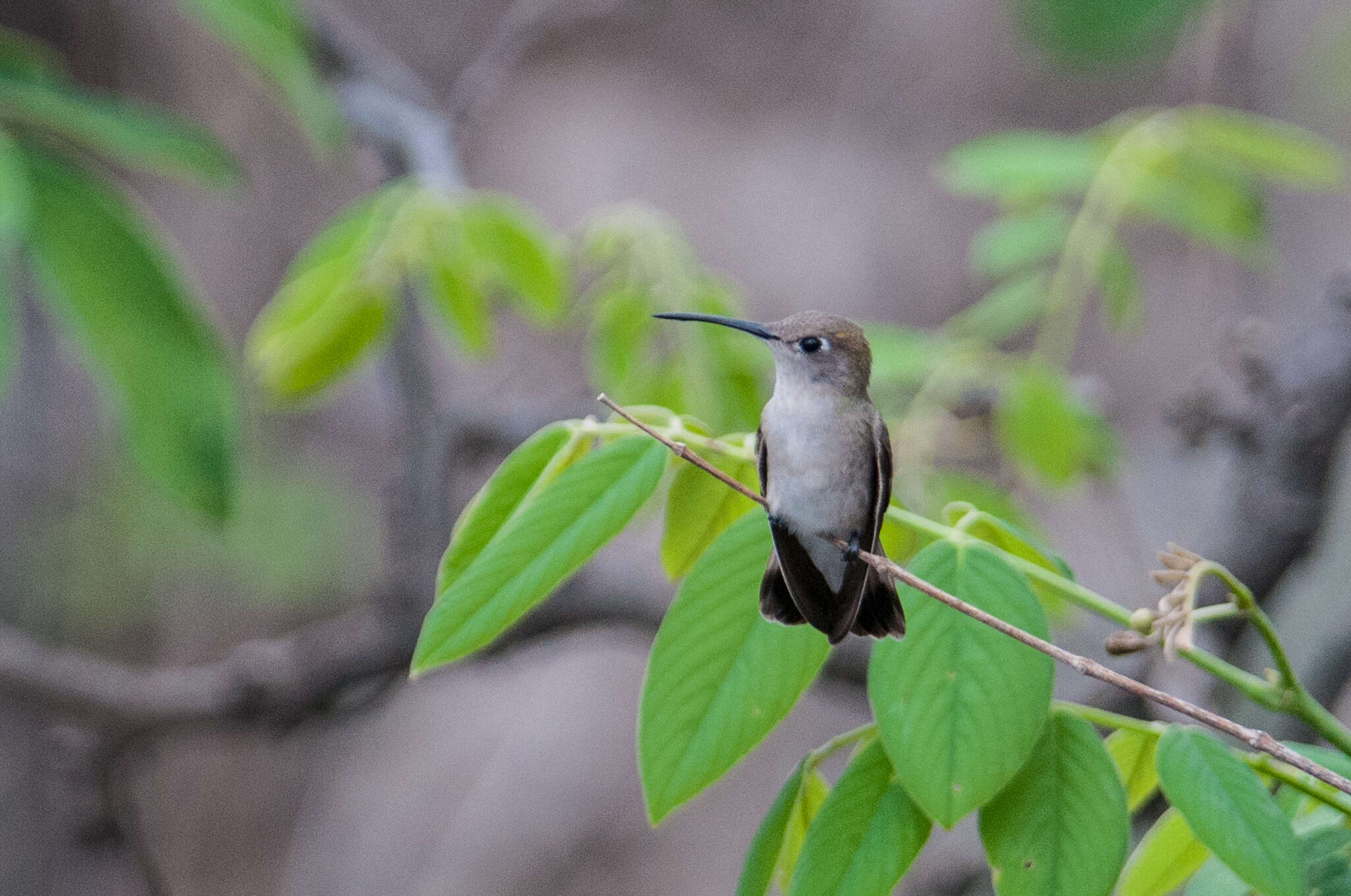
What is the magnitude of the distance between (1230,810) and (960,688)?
13 centimetres

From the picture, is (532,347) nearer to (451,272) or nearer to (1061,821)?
(451,272)

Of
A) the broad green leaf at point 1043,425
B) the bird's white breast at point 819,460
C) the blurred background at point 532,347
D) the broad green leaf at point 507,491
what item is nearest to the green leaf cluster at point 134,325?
the broad green leaf at point 507,491

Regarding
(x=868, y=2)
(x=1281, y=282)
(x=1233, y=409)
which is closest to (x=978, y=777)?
(x=1233, y=409)

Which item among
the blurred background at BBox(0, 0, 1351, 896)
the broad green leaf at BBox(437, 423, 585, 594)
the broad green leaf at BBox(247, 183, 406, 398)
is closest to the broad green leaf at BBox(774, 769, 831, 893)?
the broad green leaf at BBox(437, 423, 585, 594)

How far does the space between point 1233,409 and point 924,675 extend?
1.38 meters

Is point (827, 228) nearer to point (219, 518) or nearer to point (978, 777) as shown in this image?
point (219, 518)

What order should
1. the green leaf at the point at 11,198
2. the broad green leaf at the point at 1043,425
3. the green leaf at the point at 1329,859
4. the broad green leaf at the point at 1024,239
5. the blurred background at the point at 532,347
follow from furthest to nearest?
the blurred background at the point at 532,347, the broad green leaf at the point at 1024,239, the broad green leaf at the point at 1043,425, the green leaf at the point at 11,198, the green leaf at the point at 1329,859

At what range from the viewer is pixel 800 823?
66cm

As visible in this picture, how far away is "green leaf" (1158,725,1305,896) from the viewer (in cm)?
49

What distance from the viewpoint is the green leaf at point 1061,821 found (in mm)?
516

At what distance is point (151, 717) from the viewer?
5.80ft

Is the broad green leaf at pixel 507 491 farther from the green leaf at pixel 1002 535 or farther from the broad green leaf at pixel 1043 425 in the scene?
the broad green leaf at pixel 1043 425

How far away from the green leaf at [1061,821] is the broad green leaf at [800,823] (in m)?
0.11

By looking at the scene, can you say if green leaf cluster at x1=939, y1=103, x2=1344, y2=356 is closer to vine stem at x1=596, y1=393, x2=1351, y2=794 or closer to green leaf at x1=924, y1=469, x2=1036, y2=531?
green leaf at x1=924, y1=469, x2=1036, y2=531
